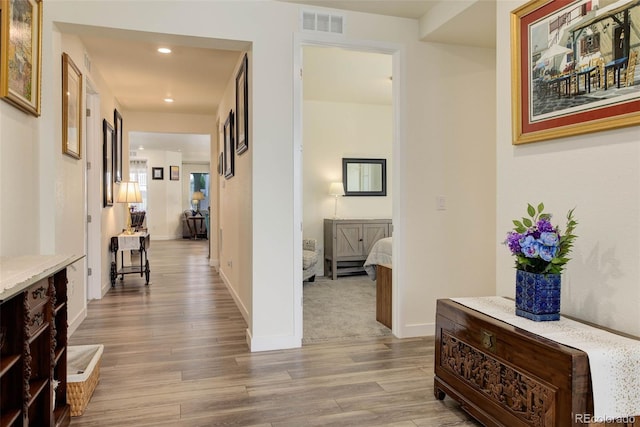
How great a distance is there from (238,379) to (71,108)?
2629mm

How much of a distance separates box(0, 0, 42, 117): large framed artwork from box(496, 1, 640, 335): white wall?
106 inches

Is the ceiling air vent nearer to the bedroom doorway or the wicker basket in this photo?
the bedroom doorway

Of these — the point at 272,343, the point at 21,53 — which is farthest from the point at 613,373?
the point at 21,53

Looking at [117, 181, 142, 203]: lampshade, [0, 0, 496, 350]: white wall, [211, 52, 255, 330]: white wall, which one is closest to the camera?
[0, 0, 496, 350]: white wall

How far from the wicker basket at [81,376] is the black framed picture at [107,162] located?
9.24 feet

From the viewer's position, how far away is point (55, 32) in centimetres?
288

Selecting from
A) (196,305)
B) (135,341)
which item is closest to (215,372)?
(135,341)

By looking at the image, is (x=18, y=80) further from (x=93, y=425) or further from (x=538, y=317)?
(x=538, y=317)

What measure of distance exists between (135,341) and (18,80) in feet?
6.87

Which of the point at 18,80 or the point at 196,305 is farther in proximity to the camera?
the point at 196,305

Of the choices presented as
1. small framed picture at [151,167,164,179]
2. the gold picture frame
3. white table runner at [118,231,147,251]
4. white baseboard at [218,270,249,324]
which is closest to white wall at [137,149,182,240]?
small framed picture at [151,167,164,179]

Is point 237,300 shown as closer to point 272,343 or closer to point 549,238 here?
point 272,343

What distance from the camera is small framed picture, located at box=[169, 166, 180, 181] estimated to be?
43.2ft

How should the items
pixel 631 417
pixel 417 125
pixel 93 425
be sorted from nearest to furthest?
pixel 631 417 → pixel 93 425 → pixel 417 125
